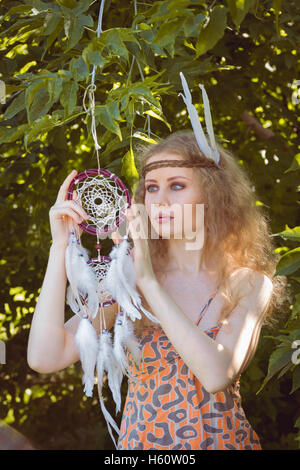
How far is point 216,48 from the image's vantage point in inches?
100

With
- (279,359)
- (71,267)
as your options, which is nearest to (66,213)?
(71,267)

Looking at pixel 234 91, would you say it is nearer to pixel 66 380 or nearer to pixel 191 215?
pixel 191 215

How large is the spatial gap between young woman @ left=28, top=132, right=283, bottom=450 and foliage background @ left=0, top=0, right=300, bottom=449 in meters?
0.13

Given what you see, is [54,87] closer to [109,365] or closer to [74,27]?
[74,27]

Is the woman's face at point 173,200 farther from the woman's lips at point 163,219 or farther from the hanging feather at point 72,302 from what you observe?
the hanging feather at point 72,302

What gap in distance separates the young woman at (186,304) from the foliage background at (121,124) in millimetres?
134

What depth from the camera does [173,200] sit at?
5.46 feet

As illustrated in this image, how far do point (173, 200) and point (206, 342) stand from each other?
42cm

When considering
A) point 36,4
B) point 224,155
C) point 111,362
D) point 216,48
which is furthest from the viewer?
point 216,48

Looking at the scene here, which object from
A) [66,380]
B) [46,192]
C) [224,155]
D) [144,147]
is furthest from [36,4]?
[66,380]

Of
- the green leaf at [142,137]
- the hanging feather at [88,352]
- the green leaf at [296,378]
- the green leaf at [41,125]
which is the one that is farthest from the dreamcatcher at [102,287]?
the green leaf at [296,378]

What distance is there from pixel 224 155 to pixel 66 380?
7.19 feet

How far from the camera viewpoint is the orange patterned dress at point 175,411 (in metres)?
1.56

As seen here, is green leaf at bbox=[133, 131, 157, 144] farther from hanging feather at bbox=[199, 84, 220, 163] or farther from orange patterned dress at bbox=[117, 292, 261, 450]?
orange patterned dress at bbox=[117, 292, 261, 450]
